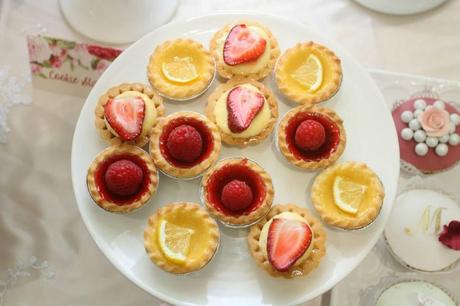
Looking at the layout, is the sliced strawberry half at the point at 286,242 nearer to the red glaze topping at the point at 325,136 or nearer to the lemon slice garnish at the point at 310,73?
the red glaze topping at the point at 325,136

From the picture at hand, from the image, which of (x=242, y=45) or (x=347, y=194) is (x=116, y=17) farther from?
(x=347, y=194)

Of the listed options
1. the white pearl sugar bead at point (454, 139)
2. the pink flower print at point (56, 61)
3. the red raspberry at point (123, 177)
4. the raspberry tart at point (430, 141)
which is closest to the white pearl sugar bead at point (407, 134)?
the raspberry tart at point (430, 141)

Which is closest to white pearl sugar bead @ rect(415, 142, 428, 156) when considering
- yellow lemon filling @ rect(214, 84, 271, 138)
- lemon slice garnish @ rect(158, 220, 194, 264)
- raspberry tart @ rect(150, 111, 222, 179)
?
yellow lemon filling @ rect(214, 84, 271, 138)

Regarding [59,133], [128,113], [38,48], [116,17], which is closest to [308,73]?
[128,113]

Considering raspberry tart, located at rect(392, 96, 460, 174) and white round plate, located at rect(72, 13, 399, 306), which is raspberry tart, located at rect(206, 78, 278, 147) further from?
raspberry tart, located at rect(392, 96, 460, 174)

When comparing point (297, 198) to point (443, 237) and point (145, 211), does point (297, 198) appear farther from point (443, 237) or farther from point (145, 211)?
point (443, 237)

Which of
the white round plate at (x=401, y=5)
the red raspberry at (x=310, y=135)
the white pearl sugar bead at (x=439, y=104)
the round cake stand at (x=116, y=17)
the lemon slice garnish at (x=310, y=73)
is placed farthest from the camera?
the white round plate at (x=401, y=5)
